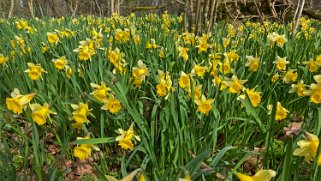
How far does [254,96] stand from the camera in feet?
5.61

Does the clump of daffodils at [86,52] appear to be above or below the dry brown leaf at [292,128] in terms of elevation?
above

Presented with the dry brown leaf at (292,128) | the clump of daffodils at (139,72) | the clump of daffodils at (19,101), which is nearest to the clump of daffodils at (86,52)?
the clump of daffodils at (139,72)

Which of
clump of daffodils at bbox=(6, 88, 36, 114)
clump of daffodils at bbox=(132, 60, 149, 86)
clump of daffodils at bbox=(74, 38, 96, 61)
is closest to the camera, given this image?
clump of daffodils at bbox=(6, 88, 36, 114)

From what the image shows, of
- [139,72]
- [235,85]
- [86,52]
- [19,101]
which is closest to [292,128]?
[235,85]

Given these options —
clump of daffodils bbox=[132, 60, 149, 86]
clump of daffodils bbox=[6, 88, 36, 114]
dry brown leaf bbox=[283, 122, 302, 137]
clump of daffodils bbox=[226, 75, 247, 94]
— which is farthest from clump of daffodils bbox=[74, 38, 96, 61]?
dry brown leaf bbox=[283, 122, 302, 137]

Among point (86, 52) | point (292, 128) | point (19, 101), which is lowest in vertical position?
point (292, 128)

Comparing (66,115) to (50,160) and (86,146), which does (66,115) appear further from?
(86,146)

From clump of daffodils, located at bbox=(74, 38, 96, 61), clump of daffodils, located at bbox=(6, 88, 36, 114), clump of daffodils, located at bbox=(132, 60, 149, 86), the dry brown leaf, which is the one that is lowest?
the dry brown leaf

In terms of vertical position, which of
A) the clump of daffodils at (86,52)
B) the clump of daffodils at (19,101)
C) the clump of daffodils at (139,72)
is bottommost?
the clump of daffodils at (19,101)

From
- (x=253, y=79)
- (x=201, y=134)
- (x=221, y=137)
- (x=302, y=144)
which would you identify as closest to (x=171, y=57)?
(x=253, y=79)

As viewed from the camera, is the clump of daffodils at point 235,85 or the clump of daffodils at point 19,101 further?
the clump of daffodils at point 235,85

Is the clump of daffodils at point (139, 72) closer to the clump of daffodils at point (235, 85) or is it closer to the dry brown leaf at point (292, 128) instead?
the clump of daffodils at point (235, 85)

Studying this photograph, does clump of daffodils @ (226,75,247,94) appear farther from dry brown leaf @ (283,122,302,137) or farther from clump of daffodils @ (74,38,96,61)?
clump of daffodils @ (74,38,96,61)

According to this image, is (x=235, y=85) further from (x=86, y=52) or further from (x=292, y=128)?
(x=86, y=52)
